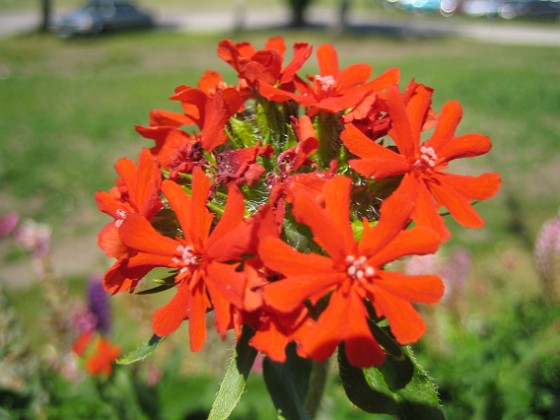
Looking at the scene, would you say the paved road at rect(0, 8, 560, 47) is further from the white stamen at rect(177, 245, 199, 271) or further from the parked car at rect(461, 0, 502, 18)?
the white stamen at rect(177, 245, 199, 271)

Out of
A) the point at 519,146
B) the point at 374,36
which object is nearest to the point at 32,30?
the point at 374,36

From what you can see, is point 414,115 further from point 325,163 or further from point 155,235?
point 155,235

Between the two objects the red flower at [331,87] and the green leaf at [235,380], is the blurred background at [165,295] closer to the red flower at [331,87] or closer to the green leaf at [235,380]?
the green leaf at [235,380]

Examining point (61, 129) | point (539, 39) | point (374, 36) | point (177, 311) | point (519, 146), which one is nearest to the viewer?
point (177, 311)

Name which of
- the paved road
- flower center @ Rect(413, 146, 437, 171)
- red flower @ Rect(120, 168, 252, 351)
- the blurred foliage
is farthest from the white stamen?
the paved road

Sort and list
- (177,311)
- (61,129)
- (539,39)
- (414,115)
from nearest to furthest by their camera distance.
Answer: (177,311) → (414,115) → (61,129) → (539,39)
